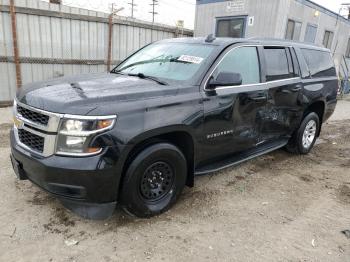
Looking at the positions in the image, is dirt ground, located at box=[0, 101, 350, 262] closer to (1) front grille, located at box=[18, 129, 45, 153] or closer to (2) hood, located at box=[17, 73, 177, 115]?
(1) front grille, located at box=[18, 129, 45, 153]

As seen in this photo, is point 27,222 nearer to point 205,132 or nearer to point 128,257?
point 128,257

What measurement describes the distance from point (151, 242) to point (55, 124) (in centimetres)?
140

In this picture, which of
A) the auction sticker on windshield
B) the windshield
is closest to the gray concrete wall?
the windshield

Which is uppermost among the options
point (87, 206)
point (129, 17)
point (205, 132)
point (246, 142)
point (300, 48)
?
point (129, 17)

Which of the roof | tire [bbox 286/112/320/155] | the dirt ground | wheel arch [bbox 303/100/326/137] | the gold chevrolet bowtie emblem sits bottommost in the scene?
the dirt ground

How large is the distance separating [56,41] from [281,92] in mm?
6500

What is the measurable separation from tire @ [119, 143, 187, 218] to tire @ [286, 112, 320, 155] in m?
2.77

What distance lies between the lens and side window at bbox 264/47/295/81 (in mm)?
4445

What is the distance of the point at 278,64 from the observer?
4.67m

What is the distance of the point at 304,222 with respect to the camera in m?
3.49

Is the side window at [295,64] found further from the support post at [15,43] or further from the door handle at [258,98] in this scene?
the support post at [15,43]

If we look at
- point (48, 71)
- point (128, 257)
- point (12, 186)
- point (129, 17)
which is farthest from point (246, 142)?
point (129, 17)

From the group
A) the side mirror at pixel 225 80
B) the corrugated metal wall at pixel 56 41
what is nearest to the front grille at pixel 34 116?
the side mirror at pixel 225 80

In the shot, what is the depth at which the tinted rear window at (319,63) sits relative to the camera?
5357mm
